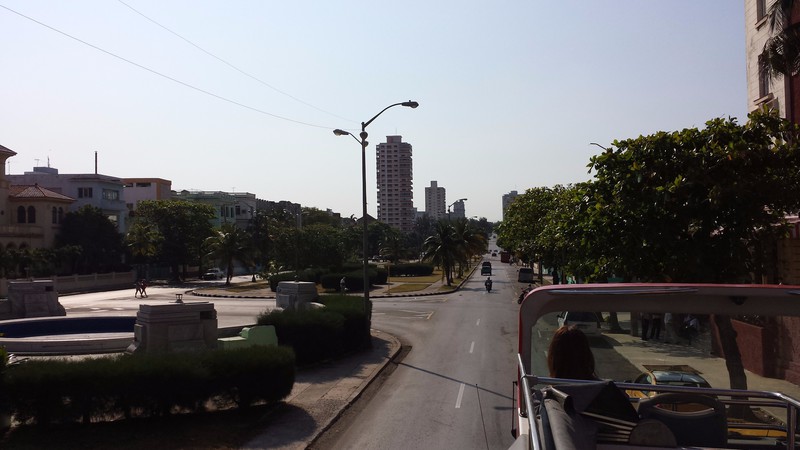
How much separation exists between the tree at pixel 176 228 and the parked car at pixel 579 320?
78699 mm

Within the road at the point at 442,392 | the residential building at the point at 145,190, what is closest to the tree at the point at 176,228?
the residential building at the point at 145,190

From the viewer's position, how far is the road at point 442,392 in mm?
12594

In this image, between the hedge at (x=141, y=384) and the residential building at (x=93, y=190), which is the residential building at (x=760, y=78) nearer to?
the hedge at (x=141, y=384)

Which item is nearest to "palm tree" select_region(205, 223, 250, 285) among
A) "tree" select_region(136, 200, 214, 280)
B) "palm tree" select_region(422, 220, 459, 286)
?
"tree" select_region(136, 200, 214, 280)

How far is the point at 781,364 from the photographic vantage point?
16.4ft

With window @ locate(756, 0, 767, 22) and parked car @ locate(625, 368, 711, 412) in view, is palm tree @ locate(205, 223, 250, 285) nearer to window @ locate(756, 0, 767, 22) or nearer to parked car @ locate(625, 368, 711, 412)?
window @ locate(756, 0, 767, 22)

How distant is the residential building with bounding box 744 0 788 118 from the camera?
2141cm

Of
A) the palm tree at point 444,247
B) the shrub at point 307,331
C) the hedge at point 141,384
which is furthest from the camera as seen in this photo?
the palm tree at point 444,247

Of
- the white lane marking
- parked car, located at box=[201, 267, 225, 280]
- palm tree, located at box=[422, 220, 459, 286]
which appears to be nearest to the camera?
the white lane marking

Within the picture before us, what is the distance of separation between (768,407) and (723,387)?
1.09 ft

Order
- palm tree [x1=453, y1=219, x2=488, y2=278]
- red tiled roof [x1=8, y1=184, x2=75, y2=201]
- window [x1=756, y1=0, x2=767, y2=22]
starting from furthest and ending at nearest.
Result: red tiled roof [x1=8, y1=184, x2=75, y2=201] < palm tree [x1=453, y1=219, x2=488, y2=278] < window [x1=756, y1=0, x2=767, y2=22]

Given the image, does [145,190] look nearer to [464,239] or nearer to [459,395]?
[464,239]

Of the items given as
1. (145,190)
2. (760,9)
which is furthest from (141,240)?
(760,9)

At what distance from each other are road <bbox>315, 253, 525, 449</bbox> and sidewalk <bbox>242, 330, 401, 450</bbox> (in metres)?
0.43
